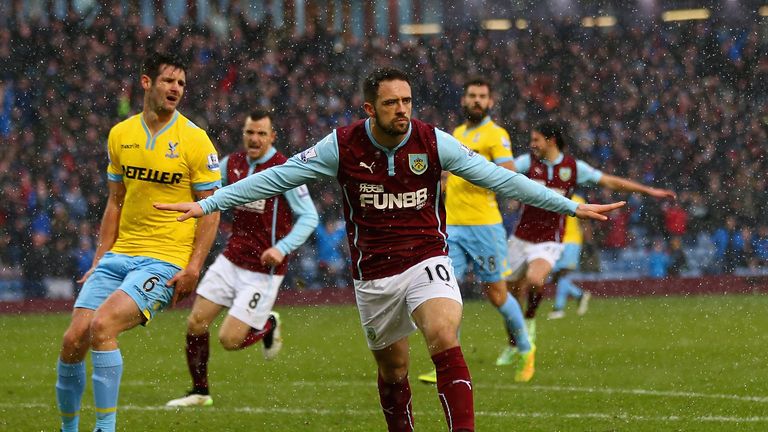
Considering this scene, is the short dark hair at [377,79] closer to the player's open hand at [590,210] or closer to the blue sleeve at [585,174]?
the player's open hand at [590,210]

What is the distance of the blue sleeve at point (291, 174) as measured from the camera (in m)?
6.54

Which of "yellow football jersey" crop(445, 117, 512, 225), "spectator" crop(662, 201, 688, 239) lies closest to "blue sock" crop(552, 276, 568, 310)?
"spectator" crop(662, 201, 688, 239)

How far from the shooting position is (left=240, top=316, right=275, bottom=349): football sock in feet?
32.8

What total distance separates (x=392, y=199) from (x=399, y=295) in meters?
0.52

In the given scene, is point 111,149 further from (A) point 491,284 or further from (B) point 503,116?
(B) point 503,116

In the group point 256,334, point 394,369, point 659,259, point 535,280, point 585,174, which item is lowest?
point 659,259

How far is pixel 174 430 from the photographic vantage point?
8211mm

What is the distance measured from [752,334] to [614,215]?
9.75 m

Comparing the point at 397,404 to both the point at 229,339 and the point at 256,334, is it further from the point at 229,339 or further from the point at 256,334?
the point at 256,334

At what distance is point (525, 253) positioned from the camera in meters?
12.9

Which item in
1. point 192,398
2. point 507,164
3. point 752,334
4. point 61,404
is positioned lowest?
point 752,334

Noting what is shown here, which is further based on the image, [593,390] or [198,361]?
[593,390]

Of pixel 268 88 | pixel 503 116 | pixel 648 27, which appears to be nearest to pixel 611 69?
pixel 648 27

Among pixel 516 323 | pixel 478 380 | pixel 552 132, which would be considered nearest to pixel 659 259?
pixel 552 132
